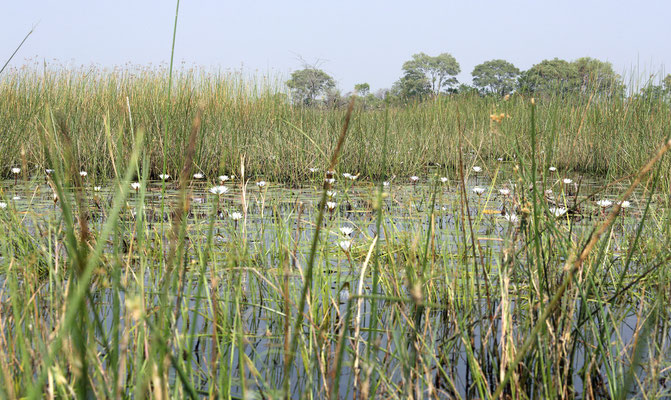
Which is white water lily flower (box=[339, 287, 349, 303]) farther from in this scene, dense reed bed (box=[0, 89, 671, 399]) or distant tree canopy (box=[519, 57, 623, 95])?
distant tree canopy (box=[519, 57, 623, 95])

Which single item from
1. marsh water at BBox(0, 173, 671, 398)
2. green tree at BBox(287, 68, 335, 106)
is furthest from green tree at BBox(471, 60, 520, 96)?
marsh water at BBox(0, 173, 671, 398)

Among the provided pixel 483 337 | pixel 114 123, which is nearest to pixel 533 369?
pixel 483 337

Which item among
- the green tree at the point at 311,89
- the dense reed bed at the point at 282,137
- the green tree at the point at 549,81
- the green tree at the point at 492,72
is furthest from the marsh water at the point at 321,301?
the green tree at the point at 492,72

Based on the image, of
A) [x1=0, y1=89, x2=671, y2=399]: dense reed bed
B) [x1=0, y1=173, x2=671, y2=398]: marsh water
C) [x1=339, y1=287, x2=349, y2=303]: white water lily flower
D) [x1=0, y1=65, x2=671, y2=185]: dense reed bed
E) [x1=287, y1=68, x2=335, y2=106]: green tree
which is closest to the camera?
[x1=0, y1=89, x2=671, y2=399]: dense reed bed

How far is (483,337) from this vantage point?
1.38m

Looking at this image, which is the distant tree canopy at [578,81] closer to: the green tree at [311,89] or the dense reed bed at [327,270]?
the dense reed bed at [327,270]

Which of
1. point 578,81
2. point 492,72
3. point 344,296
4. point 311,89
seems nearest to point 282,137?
point 311,89

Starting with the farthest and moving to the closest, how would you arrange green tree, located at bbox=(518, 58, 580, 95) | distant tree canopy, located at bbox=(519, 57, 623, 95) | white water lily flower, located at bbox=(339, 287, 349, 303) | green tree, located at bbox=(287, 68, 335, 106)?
green tree, located at bbox=(287, 68, 335, 106), distant tree canopy, located at bbox=(519, 57, 623, 95), green tree, located at bbox=(518, 58, 580, 95), white water lily flower, located at bbox=(339, 287, 349, 303)

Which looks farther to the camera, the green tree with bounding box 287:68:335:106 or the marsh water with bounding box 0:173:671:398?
the green tree with bounding box 287:68:335:106

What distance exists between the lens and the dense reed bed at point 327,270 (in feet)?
2.60

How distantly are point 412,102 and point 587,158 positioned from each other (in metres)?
3.36

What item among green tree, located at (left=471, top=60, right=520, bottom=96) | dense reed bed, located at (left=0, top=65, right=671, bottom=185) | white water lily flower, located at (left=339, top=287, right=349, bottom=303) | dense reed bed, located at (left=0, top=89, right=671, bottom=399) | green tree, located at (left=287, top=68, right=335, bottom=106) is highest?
green tree, located at (left=471, top=60, right=520, bottom=96)

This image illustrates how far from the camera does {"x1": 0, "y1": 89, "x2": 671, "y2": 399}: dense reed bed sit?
792mm

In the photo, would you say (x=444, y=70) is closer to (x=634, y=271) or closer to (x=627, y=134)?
(x=627, y=134)
